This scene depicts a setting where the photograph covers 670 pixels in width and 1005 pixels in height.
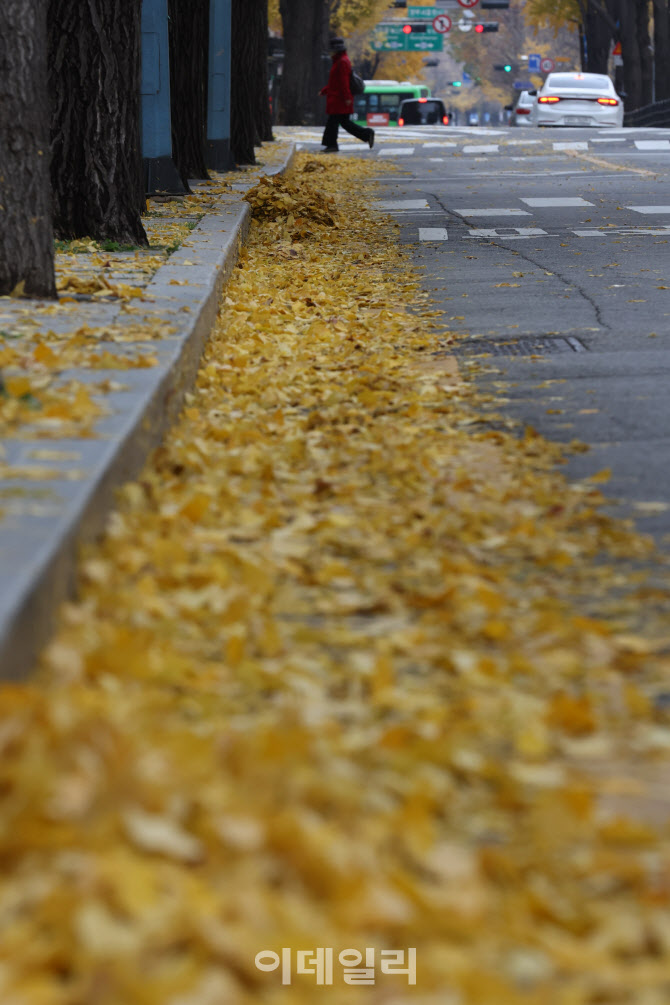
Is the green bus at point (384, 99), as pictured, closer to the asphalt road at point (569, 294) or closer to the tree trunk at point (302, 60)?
the tree trunk at point (302, 60)

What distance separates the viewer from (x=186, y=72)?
16.2 m

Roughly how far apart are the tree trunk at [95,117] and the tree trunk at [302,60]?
27.2 m

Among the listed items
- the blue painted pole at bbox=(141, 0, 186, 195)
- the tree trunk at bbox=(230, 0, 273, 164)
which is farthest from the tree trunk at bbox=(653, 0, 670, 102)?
the blue painted pole at bbox=(141, 0, 186, 195)

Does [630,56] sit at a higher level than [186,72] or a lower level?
higher

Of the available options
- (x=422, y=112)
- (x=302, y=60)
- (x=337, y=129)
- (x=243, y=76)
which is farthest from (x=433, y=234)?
(x=422, y=112)

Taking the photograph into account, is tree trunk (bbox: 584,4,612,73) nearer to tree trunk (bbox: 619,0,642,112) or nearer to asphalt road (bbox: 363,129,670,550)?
tree trunk (bbox: 619,0,642,112)

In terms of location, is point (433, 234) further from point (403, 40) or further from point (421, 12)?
point (421, 12)

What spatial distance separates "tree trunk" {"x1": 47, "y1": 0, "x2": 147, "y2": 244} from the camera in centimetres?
990

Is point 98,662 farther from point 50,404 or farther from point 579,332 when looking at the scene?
point 579,332

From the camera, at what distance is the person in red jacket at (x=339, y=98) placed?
2728 cm

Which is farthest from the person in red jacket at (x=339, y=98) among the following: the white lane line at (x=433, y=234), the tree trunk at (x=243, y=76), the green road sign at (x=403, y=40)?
the green road sign at (x=403, y=40)

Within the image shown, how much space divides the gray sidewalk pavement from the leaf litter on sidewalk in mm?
126

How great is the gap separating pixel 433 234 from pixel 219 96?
24.0 ft

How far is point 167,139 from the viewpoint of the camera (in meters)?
Result: 15.2
